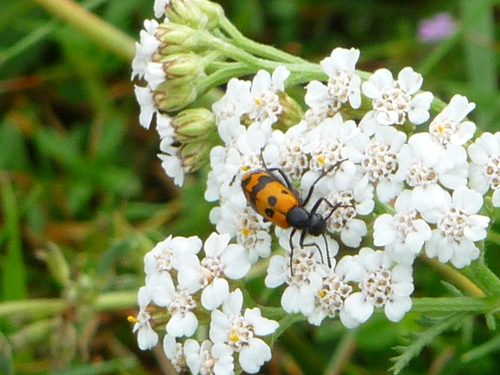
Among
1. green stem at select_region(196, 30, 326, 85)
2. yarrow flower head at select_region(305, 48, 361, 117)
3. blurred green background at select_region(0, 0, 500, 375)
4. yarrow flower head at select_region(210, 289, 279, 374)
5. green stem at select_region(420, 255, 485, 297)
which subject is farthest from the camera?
blurred green background at select_region(0, 0, 500, 375)

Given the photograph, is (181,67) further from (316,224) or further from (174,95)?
(316,224)

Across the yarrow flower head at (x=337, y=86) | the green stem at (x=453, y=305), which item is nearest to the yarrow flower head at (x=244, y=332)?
the green stem at (x=453, y=305)

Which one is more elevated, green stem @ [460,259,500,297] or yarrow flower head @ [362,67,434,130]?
yarrow flower head @ [362,67,434,130]

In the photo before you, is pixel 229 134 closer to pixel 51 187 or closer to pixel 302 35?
pixel 51 187

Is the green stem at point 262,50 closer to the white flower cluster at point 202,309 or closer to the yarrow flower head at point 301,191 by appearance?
the yarrow flower head at point 301,191

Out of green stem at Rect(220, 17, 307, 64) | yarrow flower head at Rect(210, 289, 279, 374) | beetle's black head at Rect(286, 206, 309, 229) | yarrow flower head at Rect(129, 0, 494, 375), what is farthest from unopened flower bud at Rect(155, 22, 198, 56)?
yarrow flower head at Rect(210, 289, 279, 374)

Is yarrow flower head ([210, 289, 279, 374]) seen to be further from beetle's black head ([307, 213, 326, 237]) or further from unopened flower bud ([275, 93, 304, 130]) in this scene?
unopened flower bud ([275, 93, 304, 130])
